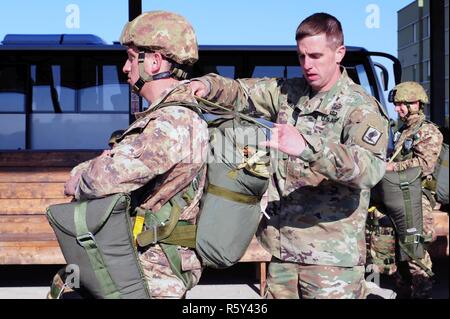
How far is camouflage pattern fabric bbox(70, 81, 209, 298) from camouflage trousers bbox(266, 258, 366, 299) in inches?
21.6

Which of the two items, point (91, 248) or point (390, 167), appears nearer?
point (91, 248)

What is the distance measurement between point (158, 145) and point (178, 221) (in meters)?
0.27

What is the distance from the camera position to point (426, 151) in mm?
4672

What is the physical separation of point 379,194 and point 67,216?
2.96 meters

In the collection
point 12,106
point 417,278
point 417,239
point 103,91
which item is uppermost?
point 103,91

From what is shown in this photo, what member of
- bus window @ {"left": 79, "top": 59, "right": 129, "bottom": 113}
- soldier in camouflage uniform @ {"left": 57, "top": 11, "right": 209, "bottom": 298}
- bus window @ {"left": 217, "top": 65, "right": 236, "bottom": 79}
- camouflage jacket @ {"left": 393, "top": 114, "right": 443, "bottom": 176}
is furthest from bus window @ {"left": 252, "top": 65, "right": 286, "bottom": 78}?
soldier in camouflage uniform @ {"left": 57, "top": 11, "right": 209, "bottom": 298}

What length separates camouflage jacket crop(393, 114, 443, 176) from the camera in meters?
4.67

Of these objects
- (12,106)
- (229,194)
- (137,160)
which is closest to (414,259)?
(229,194)

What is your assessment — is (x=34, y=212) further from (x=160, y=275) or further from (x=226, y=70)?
(x=226, y=70)

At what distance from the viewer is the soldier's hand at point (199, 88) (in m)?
2.38

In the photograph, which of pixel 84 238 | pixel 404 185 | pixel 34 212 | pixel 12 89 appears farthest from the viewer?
pixel 12 89

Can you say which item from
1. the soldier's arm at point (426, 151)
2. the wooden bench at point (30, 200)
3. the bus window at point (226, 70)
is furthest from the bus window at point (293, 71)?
the soldier's arm at point (426, 151)

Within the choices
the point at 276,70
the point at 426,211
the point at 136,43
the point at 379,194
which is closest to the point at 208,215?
the point at 136,43

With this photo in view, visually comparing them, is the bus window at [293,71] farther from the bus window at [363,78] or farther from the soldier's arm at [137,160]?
the soldier's arm at [137,160]
